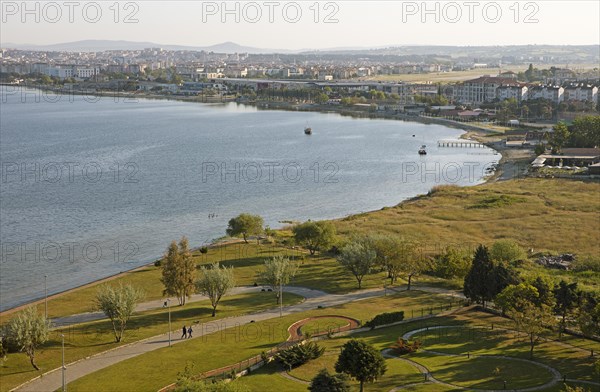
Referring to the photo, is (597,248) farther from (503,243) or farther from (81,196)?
(81,196)

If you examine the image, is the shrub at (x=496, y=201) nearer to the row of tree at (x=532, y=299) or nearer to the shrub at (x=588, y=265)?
the shrub at (x=588, y=265)

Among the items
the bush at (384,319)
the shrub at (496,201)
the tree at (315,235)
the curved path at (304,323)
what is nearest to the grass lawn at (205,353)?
the curved path at (304,323)

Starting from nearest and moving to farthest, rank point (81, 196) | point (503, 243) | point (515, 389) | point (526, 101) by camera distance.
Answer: point (515, 389)
point (503, 243)
point (81, 196)
point (526, 101)

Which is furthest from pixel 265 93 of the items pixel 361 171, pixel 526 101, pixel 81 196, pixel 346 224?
pixel 346 224

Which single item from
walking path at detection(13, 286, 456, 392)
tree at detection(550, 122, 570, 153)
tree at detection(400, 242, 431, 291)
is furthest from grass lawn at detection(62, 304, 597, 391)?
tree at detection(550, 122, 570, 153)

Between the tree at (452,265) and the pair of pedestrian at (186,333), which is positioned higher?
the tree at (452,265)
